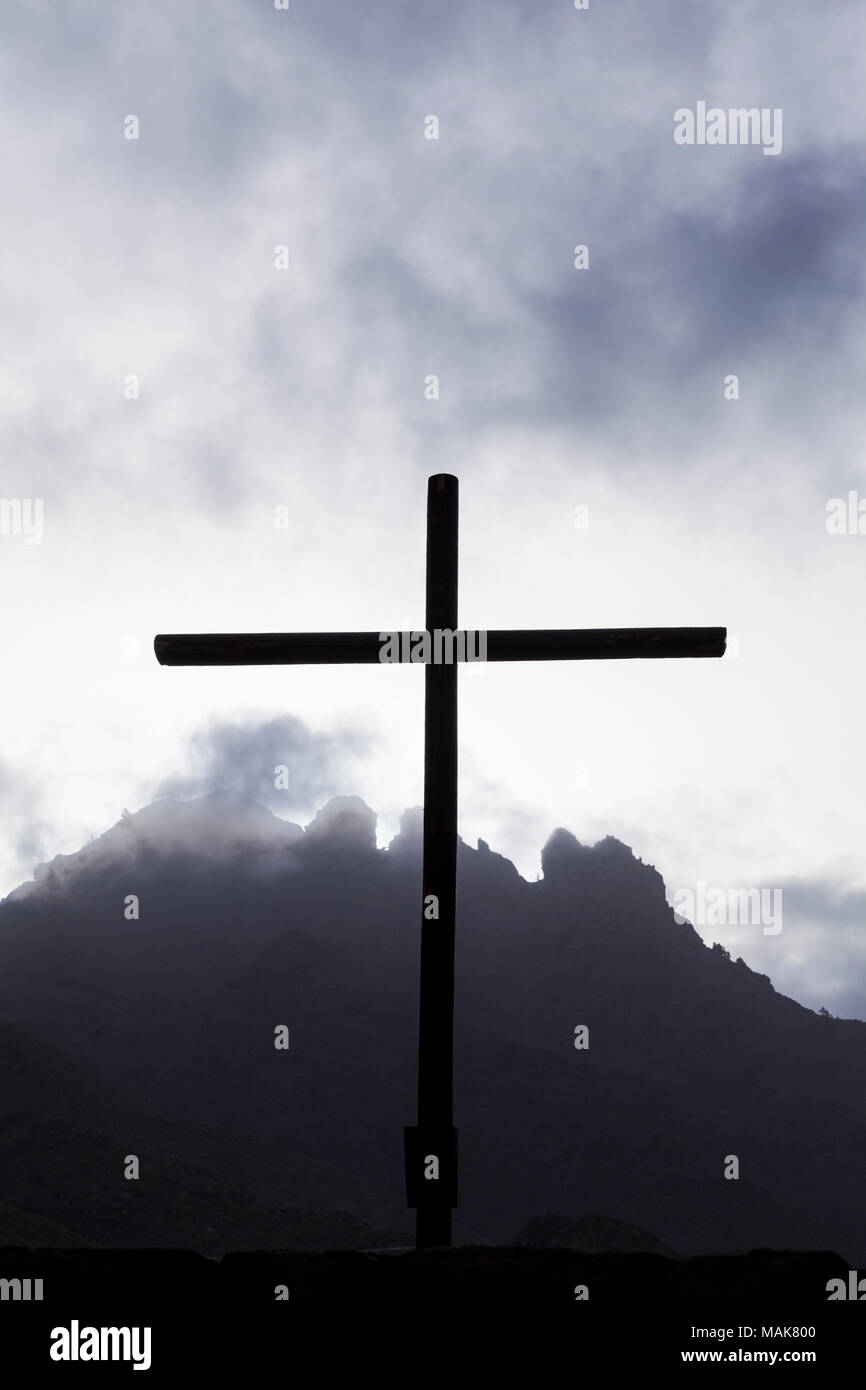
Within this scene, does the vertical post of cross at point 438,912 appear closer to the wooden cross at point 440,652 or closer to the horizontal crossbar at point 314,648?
the wooden cross at point 440,652

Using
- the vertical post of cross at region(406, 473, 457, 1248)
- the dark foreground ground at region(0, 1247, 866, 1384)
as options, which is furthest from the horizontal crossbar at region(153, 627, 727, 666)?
the dark foreground ground at region(0, 1247, 866, 1384)

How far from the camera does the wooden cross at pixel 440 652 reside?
4.27 m

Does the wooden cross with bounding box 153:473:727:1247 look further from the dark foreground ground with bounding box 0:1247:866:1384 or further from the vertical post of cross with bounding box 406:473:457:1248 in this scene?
the dark foreground ground with bounding box 0:1247:866:1384

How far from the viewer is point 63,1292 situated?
10.1 ft

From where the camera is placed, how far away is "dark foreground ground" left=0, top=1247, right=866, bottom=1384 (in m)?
2.90

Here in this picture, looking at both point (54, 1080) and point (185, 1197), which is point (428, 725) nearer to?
point (185, 1197)

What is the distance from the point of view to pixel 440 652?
4.72 metres

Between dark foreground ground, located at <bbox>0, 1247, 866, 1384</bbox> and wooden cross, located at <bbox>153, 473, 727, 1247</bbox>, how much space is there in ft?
4.04
